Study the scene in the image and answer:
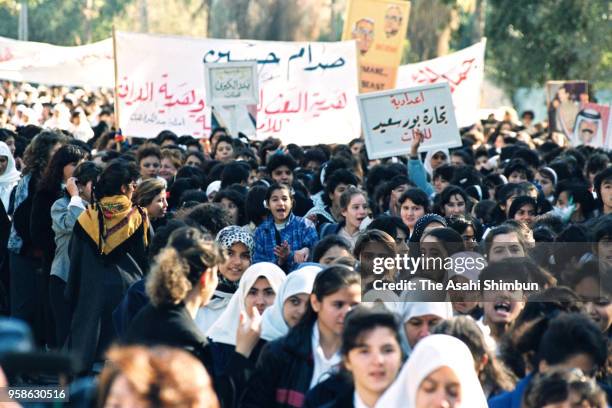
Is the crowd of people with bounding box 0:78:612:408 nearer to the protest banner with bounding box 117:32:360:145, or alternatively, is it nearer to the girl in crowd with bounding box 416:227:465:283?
the girl in crowd with bounding box 416:227:465:283

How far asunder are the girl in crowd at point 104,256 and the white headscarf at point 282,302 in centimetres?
238

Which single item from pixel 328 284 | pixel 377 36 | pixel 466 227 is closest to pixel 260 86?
pixel 377 36

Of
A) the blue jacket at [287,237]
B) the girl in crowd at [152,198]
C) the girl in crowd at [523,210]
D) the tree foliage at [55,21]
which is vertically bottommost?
the tree foliage at [55,21]

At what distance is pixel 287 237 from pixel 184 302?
12.7ft

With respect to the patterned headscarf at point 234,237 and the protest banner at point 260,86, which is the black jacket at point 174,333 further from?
the protest banner at point 260,86

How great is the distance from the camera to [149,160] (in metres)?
12.5

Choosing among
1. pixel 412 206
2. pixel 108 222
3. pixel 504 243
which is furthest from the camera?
pixel 412 206

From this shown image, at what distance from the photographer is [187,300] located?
5312 mm

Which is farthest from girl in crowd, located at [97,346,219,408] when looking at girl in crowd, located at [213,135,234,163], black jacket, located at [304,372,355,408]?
girl in crowd, located at [213,135,234,163]

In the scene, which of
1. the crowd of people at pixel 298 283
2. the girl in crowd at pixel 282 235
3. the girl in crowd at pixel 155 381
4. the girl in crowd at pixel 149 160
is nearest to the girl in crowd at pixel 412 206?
the crowd of people at pixel 298 283

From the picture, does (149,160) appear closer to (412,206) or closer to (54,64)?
(412,206)

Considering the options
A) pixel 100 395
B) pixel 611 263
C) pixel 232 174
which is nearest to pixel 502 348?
pixel 611 263

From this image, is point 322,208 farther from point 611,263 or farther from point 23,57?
point 23,57

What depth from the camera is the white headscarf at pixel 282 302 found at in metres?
5.89
